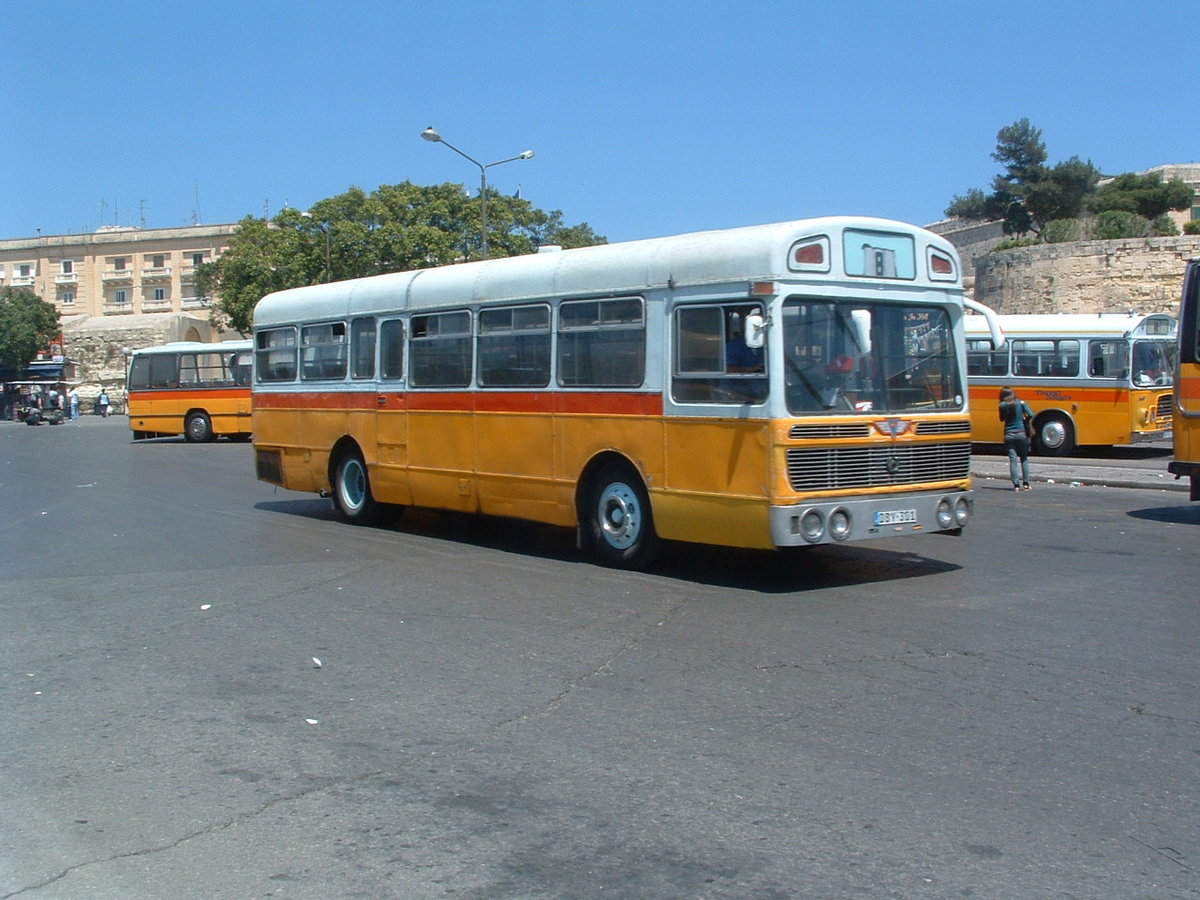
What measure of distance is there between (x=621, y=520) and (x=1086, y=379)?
54.7ft

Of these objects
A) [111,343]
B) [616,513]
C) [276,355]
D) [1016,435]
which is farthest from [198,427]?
[111,343]

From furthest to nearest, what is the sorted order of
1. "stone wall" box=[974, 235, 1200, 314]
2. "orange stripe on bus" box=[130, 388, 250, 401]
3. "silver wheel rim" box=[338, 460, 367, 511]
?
"stone wall" box=[974, 235, 1200, 314], "orange stripe on bus" box=[130, 388, 250, 401], "silver wheel rim" box=[338, 460, 367, 511]

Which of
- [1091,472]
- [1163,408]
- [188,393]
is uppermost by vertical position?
[188,393]

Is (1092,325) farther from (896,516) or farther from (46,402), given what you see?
(46,402)

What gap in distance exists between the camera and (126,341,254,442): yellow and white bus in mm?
35531

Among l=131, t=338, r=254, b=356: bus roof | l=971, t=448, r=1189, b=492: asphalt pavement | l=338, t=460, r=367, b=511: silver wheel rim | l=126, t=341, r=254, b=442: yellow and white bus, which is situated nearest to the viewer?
l=338, t=460, r=367, b=511: silver wheel rim

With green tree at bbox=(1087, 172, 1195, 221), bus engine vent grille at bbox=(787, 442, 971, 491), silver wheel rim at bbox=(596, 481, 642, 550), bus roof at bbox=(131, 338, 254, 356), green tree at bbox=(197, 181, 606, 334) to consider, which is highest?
green tree at bbox=(1087, 172, 1195, 221)

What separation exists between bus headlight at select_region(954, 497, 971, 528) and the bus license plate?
51 centimetres

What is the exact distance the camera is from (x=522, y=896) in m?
4.00

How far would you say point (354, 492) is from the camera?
48.6 ft

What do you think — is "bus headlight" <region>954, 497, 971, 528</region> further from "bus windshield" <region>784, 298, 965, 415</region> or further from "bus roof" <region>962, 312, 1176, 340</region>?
"bus roof" <region>962, 312, 1176, 340</region>

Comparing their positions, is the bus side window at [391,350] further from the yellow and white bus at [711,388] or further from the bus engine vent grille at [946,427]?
the bus engine vent grille at [946,427]

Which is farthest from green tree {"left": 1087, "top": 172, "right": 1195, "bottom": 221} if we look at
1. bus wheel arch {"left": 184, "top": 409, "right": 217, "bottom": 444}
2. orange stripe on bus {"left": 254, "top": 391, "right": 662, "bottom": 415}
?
orange stripe on bus {"left": 254, "top": 391, "right": 662, "bottom": 415}

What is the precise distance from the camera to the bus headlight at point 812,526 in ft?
30.1
